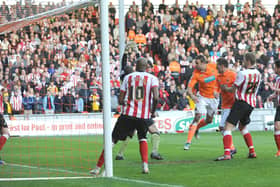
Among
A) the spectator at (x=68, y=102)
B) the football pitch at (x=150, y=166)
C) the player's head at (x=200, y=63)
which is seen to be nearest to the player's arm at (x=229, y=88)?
the football pitch at (x=150, y=166)

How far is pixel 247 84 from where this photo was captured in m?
12.9

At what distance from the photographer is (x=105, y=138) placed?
10461 millimetres

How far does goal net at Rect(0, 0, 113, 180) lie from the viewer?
453 inches

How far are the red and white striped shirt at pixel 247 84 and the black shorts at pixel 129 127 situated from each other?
2.62 metres

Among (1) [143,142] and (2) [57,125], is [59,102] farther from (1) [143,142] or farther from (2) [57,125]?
(1) [143,142]

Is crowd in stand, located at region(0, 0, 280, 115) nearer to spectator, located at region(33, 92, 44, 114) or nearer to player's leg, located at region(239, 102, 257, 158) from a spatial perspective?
spectator, located at region(33, 92, 44, 114)

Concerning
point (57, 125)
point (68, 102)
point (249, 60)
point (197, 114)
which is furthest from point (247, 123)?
point (57, 125)

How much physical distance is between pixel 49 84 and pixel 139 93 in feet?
18.4

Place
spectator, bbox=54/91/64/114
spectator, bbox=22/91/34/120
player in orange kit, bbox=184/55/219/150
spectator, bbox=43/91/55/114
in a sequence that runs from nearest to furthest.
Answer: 1. player in orange kit, bbox=184/55/219/150
2. spectator, bbox=54/91/64/114
3. spectator, bbox=43/91/55/114
4. spectator, bbox=22/91/34/120

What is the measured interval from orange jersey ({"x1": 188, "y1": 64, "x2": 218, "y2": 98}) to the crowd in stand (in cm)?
168

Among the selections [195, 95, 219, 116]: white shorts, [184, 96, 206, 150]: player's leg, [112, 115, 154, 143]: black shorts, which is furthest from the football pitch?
[195, 95, 219, 116]: white shorts

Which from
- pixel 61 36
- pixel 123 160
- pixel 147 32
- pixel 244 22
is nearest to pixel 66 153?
pixel 123 160

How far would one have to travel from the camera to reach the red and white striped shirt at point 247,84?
1288 centimetres

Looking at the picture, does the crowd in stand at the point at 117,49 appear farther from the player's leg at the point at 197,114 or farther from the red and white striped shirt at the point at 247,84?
the red and white striped shirt at the point at 247,84
